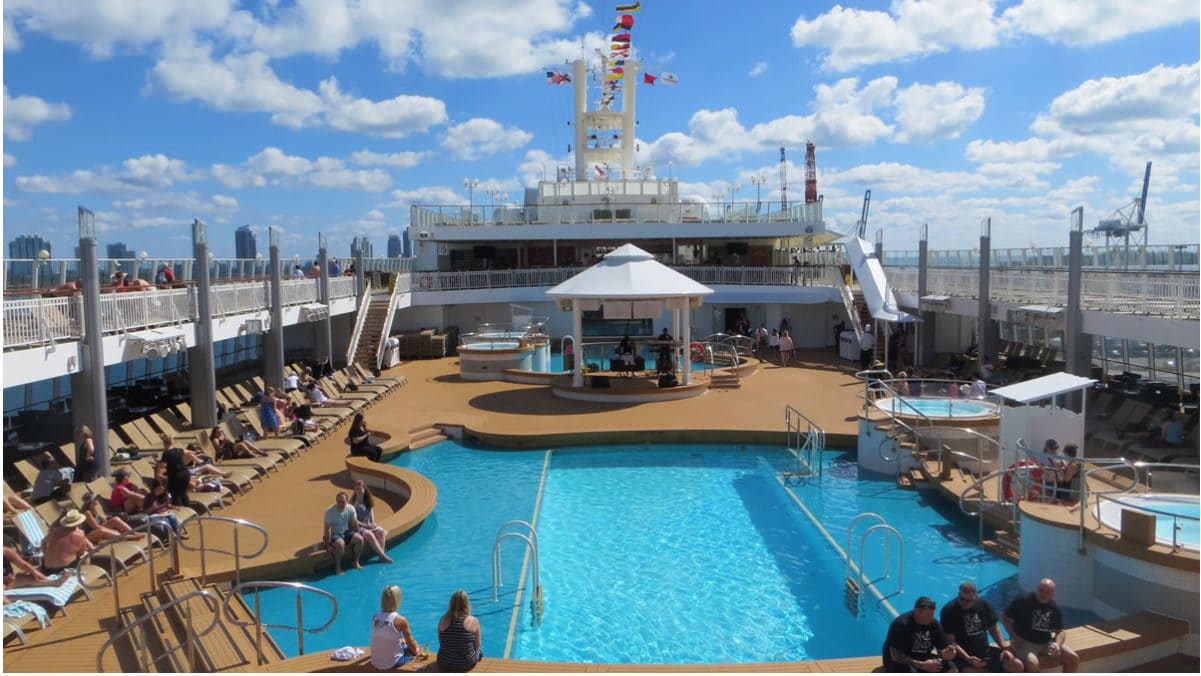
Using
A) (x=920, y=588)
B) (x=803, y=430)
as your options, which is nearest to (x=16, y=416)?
(x=803, y=430)

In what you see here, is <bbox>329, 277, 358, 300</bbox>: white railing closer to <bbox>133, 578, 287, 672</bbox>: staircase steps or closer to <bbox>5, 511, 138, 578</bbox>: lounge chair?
<bbox>5, 511, 138, 578</bbox>: lounge chair

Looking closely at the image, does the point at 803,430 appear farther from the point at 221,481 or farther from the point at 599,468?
the point at 221,481

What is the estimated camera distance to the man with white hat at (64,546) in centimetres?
896

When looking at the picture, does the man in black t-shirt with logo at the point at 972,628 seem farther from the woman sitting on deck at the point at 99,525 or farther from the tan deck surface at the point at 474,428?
the woman sitting on deck at the point at 99,525

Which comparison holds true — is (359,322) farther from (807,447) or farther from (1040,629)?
(1040,629)

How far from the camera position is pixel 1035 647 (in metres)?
7.14

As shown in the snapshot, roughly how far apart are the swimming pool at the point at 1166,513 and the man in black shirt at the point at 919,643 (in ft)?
8.79

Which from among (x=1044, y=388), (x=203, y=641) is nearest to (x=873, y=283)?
(x=1044, y=388)

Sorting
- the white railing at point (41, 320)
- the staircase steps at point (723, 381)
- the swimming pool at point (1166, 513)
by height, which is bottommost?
the staircase steps at point (723, 381)

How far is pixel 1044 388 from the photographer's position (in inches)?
453

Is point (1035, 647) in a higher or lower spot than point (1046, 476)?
lower

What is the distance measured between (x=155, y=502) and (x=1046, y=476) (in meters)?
10.9

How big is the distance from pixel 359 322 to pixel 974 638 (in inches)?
852

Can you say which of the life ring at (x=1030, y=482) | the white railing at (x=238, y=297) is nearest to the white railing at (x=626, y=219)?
the white railing at (x=238, y=297)
